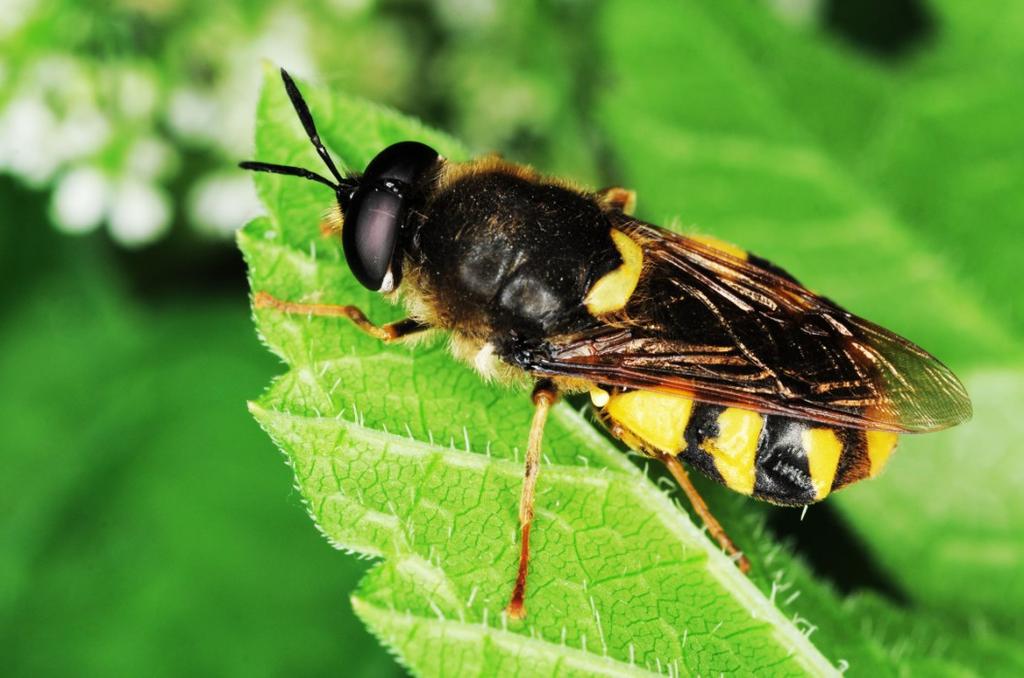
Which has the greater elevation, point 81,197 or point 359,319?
point 359,319

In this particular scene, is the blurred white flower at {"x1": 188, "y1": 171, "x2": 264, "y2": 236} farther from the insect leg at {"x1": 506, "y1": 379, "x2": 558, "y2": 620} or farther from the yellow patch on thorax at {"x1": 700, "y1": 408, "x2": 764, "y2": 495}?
the yellow patch on thorax at {"x1": 700, "y1": 408, "x2": 764, "y2": 495}

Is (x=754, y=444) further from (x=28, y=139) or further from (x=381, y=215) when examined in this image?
(x=28, y=139)

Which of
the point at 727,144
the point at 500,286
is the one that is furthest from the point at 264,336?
the point at 727,144

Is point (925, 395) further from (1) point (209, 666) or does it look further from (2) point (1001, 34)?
(1) point (209, 666)

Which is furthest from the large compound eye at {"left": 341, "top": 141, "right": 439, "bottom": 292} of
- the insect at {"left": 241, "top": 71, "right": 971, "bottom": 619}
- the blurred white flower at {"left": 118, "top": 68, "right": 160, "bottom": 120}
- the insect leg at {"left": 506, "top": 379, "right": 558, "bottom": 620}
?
the blurred white flower at {"left": 118, "top": 68, "right": 160, "bottom": 120}

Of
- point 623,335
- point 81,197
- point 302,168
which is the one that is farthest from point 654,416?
point 81,197

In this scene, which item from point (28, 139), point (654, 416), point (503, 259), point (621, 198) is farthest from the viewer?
point (28, 139)

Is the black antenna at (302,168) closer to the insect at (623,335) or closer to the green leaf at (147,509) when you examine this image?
the insect at (623,335)
